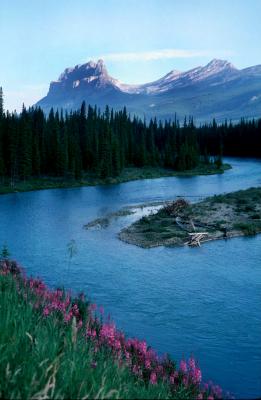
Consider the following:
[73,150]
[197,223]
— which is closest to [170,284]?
[197,223]

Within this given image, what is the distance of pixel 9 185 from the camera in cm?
7912

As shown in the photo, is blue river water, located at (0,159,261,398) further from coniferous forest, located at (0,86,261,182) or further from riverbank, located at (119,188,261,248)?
coniferous forest, located at (0,86,261,182)

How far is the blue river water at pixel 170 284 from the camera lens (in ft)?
55.3

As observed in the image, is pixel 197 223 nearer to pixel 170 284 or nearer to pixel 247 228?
pixel 247 228

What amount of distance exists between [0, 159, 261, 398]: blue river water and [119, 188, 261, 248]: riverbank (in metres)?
1.59

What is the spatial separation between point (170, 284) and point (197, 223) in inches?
667

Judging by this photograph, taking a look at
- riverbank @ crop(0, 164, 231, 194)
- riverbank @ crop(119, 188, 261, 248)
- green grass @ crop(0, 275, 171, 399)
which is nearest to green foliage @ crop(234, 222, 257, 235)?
riverbank @ crop(119, 188, 261, 248)

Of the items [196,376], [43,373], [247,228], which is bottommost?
[247,228]

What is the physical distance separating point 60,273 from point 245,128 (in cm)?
15553

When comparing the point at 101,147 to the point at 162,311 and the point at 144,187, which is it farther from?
the point at 162,311

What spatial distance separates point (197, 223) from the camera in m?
41.5

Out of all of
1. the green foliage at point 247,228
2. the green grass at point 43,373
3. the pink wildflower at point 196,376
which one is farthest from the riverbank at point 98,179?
the green grass at point 43,373

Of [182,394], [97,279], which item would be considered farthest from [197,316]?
[182,394]

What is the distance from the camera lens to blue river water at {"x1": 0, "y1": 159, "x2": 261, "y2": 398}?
55.3 ft
